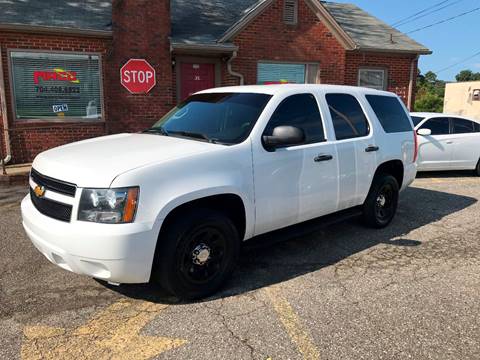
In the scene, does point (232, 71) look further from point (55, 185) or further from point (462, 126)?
point (55, 185)

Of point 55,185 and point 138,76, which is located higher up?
point 138,76

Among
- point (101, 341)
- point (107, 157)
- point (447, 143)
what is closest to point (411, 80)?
point (447, 143)

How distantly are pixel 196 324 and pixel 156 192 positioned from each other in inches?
41.4

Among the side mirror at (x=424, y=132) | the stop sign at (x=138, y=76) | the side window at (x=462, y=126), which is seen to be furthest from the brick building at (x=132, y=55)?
the side mirror at (x=424, y=132)

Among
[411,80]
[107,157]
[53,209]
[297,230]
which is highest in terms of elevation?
[411,80]

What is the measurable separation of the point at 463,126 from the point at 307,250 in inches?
275

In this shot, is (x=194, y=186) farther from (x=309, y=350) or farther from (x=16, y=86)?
(x=16, y=86)

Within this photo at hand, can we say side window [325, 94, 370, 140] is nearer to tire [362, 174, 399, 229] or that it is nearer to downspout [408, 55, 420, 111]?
tire [362, 174, 399, 229]

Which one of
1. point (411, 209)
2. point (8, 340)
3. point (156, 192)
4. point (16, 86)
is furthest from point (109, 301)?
point (16, 86)

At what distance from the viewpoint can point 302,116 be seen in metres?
4.45

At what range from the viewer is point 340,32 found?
1242cm

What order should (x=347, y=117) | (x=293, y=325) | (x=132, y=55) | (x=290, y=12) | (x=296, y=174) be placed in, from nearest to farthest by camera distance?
1. (x=293, y=325)
2. (x=296, y=174)
3. (x=347, y=117)
4. (x=132, y=55)
5. (x=290, y=12)

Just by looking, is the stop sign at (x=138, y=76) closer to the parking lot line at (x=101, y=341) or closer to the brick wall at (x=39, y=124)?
the brick wall at (x=39, y=124)

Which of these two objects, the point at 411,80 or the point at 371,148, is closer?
the point at 371,148
